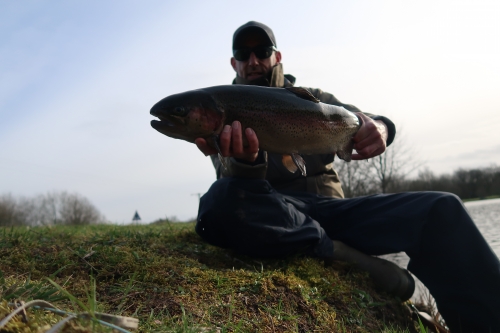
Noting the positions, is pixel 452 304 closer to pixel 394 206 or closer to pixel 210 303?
pixel 394 206

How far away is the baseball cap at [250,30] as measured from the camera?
16.1 ft

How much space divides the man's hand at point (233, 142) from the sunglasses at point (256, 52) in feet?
6.64

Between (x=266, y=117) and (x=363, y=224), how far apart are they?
1.65 m

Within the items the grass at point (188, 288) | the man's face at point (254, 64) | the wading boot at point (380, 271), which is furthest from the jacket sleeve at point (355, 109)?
the grass at point (188, 288)

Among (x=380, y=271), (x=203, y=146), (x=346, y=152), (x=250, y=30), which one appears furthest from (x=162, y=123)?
(x=380, y=271)

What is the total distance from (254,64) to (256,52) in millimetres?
144

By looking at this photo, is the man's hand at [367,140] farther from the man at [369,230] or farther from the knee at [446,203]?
the knee at [446,203]

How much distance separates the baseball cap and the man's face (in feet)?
0.20

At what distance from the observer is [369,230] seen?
4109 millimetres

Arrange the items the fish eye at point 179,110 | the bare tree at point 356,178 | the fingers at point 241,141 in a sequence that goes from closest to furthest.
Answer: the fish eye at point 179,110 → the fingers at point 241,141 → the bare tree at point 356,178

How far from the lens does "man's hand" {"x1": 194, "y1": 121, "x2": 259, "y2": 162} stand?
3156mm

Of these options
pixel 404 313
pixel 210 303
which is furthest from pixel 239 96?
pixel 404 313

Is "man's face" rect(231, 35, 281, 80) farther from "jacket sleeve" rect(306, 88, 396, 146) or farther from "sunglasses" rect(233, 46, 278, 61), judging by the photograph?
"jacket sleeve" rect(306, 88, 396, 146)

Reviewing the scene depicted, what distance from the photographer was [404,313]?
3734mm
